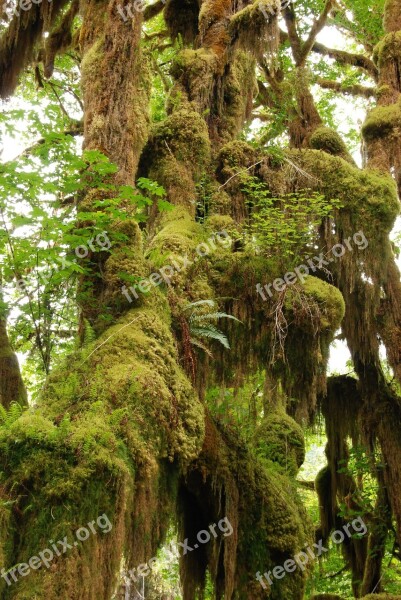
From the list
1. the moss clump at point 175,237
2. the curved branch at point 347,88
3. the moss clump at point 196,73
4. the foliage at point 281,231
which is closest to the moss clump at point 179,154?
the moss clump at point 175,237

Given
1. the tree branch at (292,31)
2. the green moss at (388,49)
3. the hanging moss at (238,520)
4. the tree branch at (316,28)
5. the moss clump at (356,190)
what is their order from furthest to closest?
1. the tree branch at (292,31)
2. the tree branch at (316,28)
3. the green moss at (388,49)
4. the moss clump at (356,190)
5. the hanging moss at (238,520)

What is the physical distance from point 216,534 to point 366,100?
10.5 metres

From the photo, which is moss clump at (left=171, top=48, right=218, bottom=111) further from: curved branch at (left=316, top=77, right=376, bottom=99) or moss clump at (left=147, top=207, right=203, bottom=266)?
curved branch at (left=316, top=77, right=376, bottom=99)

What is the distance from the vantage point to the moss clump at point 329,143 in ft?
33.5

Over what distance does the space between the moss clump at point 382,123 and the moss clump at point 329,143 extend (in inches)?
20.8

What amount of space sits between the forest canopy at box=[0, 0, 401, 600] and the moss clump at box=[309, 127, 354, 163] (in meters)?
0.05

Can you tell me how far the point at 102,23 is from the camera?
24.7 ft

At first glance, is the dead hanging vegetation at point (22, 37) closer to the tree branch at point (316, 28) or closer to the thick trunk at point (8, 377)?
the thick trunk at point (8, 377)

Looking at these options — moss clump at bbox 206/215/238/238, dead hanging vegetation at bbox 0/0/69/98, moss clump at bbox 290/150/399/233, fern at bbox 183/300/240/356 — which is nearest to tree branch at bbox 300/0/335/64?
moss clump at bbox 290/150/399/233

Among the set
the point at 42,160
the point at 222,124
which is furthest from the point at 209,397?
the point at 222,124

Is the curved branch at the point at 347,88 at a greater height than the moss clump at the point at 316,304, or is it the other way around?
the curved branch at the point at 347,88

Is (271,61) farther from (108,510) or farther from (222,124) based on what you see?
(108,510)

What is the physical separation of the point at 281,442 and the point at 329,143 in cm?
509

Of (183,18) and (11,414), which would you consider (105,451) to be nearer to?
(11,414)
